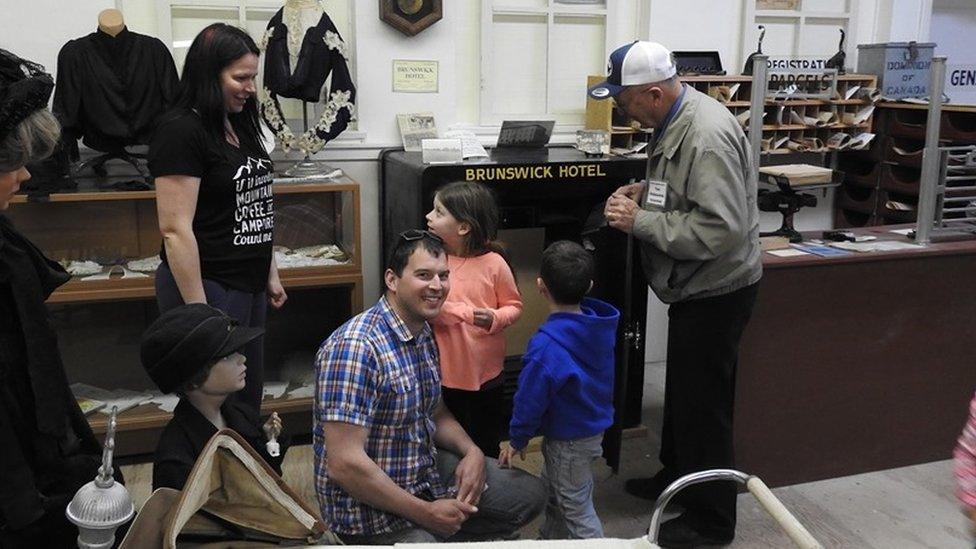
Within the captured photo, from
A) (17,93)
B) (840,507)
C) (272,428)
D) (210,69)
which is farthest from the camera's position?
(840,507)

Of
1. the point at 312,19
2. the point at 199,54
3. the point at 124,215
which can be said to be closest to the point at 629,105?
the point at 199,54

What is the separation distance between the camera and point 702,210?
8.59ft

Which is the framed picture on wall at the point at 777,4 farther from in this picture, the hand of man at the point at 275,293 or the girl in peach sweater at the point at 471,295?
the hand of man at the point at 275,293

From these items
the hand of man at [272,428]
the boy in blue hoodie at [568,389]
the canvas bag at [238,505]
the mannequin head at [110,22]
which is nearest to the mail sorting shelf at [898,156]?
the boy in blue hoodie at [568,389]

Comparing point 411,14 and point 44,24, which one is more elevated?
point 411,14

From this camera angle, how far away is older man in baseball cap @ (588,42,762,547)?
2611mm

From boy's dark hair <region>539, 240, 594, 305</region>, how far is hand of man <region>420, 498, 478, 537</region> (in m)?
0.65

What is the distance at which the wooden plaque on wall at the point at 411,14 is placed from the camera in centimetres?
380

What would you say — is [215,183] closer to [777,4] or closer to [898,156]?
[777,4]

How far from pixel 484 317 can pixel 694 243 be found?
26.8 inches

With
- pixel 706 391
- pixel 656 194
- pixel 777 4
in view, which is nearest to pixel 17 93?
pixel 656 194

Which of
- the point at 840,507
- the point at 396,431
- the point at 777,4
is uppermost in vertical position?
the point at 777,4

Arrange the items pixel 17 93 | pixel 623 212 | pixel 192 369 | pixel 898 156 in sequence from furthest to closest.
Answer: pixel 898 156 < pixel 623 212 < pixel 192 369 < pixel 17 93

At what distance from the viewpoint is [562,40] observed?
4227 millimetres
